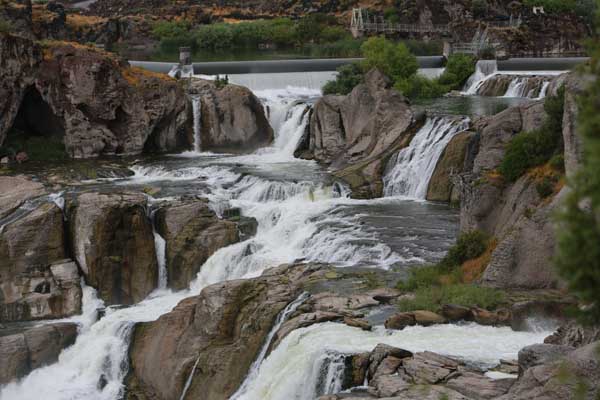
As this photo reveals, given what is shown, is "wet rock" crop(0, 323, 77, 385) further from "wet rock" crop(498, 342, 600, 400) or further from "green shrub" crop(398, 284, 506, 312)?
"wet rock" crop(498, 342, 600, 400)

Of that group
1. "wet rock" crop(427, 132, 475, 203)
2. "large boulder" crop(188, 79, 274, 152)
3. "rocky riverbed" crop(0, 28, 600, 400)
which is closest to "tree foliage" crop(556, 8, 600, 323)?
"rocky riverbed" crop(0, 28, 600, 400)

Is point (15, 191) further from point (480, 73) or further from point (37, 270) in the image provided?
point (480, 73)

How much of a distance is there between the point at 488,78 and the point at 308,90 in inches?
389

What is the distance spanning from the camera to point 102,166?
37.6m

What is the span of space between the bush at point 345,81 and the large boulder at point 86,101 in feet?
26.4

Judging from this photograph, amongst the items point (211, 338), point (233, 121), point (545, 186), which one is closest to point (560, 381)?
point (545, 186)

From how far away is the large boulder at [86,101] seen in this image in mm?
39156

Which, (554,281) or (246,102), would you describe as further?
(246,102)

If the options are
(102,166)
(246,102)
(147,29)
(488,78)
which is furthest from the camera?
(147,29)

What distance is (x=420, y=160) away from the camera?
1316 inches

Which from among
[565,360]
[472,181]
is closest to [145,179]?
[472,181]

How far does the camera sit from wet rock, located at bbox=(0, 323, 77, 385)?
987 inches

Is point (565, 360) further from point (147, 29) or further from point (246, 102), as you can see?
point (147, 29)

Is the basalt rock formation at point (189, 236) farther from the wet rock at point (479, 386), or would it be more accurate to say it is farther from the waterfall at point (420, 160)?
the wet rock at point (479, 386)
